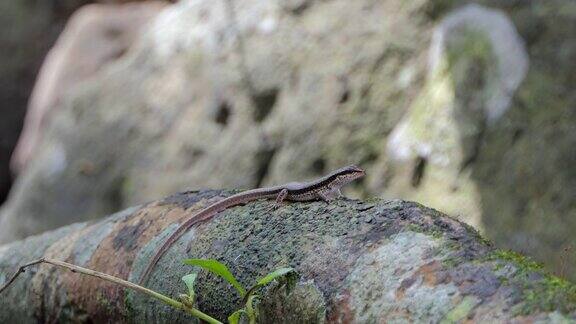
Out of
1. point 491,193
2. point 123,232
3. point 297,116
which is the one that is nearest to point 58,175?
point 297,116

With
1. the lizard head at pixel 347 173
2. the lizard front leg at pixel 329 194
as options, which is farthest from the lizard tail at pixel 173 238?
the lizard head at pixel 347 173

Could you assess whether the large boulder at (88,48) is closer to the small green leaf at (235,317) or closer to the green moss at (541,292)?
the small green leaf at (235,317)

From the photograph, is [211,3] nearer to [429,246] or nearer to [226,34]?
[226,34]

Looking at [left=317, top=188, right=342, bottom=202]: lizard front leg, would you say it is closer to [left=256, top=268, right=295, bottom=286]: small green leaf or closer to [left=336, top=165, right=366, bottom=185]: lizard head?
[left=336, top=165, right=366, bottom=185]: lizard head

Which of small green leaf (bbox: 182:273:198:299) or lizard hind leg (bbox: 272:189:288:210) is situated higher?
lizard hind leg (bbox: 272:189:288:210)

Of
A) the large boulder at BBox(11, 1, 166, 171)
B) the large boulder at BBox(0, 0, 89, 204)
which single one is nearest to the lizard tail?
the large boulder at BBox(11, 1, 166, 171)

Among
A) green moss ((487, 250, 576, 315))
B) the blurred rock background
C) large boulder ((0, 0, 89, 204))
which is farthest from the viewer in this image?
large boulder ((0, 0, 89, 204))

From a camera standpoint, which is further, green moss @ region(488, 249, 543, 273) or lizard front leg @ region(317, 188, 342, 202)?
lizard front leg @ region(317, 188, 342, 202)
